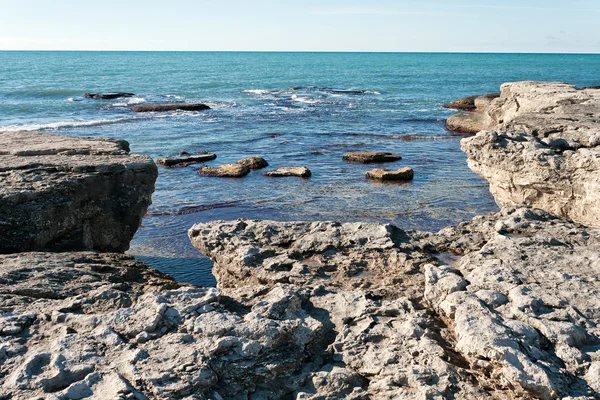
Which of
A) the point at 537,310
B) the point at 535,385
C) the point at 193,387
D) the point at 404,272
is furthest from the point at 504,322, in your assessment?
the point at 193,387

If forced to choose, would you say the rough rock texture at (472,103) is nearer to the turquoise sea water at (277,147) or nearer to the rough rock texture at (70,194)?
the turquoise sea water at (277,147)

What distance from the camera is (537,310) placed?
192 inches

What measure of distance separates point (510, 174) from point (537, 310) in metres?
4.67

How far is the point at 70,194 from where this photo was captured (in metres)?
7.92

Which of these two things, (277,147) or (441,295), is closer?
(441,295)

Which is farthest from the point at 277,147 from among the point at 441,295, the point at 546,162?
the point at 441,295

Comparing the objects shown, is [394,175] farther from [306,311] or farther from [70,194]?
[306,311]

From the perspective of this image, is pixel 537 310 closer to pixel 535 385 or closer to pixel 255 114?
pixel 535 385

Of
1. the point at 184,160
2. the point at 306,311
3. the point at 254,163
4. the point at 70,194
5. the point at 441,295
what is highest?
the point at 70,194

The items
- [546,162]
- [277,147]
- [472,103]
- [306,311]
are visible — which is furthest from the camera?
[472,103]

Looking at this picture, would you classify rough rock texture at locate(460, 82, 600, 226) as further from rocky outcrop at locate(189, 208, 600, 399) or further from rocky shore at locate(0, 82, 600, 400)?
rocky outcrop at locate(189, 208, 600, 399)

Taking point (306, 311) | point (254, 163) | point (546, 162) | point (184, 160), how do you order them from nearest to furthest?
point (306, 311) → point (546, 162) → point (254, 163) → point (184, 160)

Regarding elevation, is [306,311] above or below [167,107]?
above

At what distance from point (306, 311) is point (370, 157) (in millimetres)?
17081
